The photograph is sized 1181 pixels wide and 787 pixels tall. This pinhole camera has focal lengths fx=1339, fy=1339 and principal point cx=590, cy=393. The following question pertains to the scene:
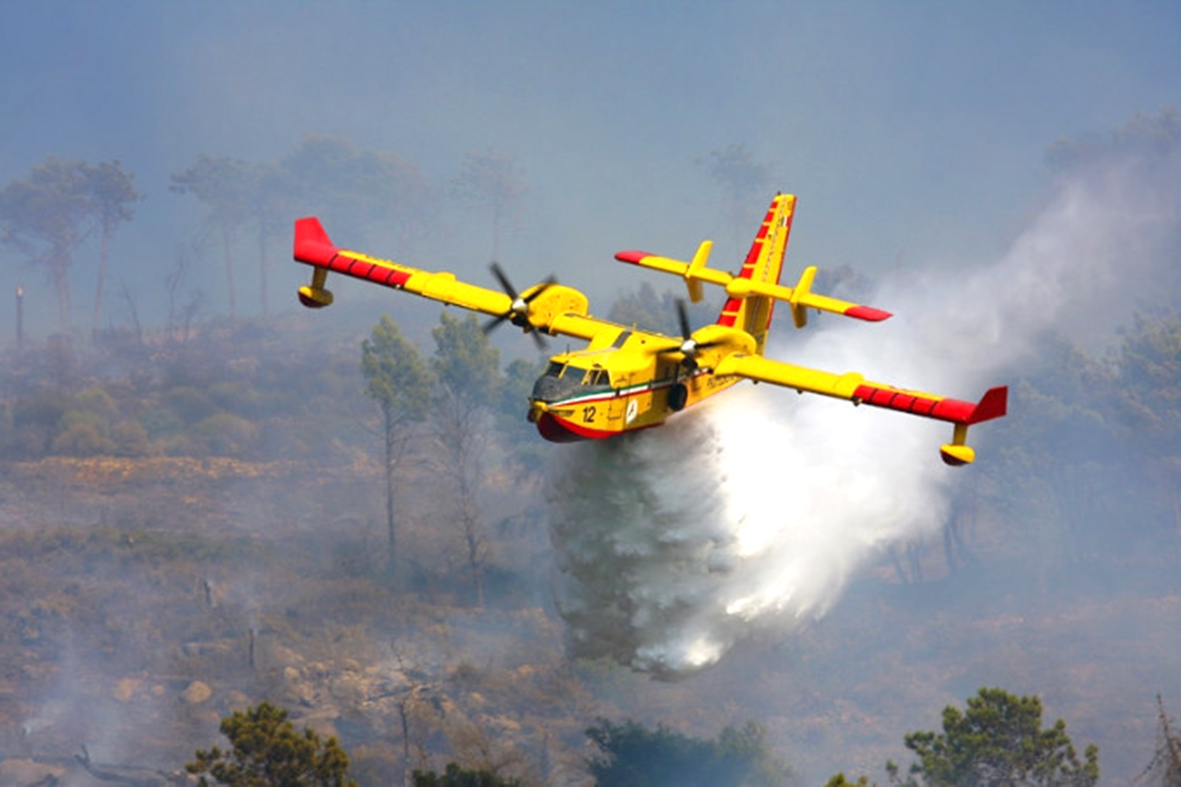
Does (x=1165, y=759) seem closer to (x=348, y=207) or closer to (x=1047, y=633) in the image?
(x=1047, y=633)

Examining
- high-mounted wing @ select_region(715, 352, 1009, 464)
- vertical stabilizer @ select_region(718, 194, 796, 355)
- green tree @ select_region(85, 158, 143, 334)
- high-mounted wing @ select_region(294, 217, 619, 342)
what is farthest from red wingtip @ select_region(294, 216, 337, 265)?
green tree @ select_region(85, 158, 143, 334)

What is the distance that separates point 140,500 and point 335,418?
16010 millimetres

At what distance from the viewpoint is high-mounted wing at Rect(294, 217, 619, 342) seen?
123 feet

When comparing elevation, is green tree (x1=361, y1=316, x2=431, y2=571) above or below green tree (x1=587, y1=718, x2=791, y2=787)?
above

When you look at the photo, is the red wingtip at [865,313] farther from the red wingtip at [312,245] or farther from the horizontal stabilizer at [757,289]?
the red wingtip at [312,245]

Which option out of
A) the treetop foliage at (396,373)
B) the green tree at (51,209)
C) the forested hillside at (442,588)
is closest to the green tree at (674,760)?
the forested hillside at (442,588)

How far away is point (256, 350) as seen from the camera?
351 ft

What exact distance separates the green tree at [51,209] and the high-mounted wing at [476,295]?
8229 centimetres

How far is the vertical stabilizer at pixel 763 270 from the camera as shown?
4084cm

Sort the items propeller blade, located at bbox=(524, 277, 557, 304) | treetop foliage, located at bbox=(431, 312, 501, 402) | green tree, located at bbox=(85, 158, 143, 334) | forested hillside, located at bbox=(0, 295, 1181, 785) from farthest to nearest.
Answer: green tree, located at bbox=(85, 158, 143, 334) → treetop foliage, located at bbox=(431, 312, 501, 402) → forested hillside, located at bbox=(0, 295, 1181, 785) → propeller blade, located at bbox=(524, 277, 557, 304)

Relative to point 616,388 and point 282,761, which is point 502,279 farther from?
point 282,761

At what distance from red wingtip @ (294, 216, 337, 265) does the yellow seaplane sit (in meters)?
0.04

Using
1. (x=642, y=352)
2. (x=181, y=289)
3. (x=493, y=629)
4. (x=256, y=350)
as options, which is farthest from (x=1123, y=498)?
(x=181, y=289)

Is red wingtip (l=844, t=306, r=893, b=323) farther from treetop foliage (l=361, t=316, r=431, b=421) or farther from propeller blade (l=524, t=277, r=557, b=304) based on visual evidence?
treetop foliage (l=361, t=316, r=431, b=421)
